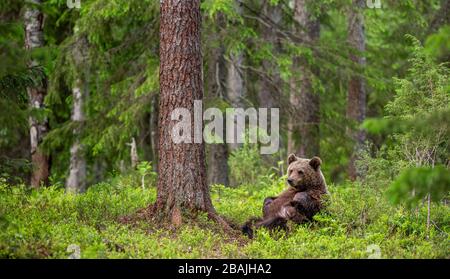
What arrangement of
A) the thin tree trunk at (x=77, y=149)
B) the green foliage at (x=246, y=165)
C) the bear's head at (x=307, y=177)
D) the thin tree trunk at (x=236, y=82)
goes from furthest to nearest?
the thin tree trunk at (x=77, y=149)
the thin tree trunk at (x=236, y=82)
the green foliage at (x=246, y=165)
the bear's head at (x=307, y=177)

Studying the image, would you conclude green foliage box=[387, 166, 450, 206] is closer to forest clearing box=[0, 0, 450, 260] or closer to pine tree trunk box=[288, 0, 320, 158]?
forest clearing box=[0, 0, 450, 260]

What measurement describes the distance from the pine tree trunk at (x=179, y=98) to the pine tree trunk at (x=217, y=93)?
4.72 metres

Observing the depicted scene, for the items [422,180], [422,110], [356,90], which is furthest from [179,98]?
[356,90]

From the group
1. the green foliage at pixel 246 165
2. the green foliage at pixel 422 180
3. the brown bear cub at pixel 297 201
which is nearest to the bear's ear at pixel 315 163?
the brown bear cub at pixel 297 201

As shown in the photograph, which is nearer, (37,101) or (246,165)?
(246,165)

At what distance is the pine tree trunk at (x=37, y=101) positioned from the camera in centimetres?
1662

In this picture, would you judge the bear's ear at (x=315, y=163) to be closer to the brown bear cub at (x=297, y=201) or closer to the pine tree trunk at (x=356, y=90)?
the brown bear cub at (x=297, y=201)

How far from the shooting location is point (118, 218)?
10555 mm

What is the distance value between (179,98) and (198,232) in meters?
1.85

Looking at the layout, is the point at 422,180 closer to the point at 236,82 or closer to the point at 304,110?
the point at 304,110

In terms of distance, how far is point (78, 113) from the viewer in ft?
57.5

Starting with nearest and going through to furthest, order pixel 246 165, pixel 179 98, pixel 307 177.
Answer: pixel 179 98 < pixel 307 177 < pixel 246 165

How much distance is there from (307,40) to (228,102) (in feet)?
7.92
